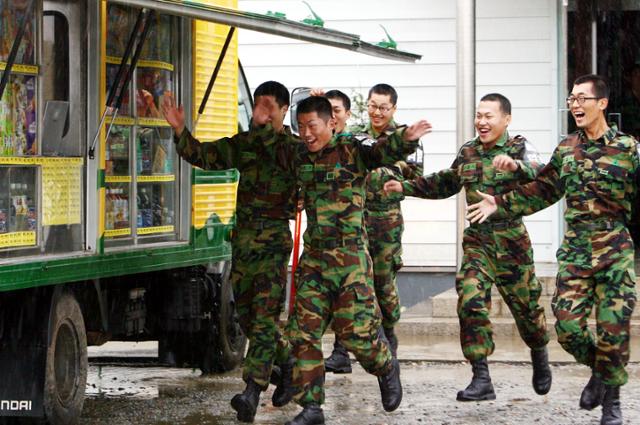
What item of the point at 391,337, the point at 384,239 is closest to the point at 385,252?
the point at 384,239

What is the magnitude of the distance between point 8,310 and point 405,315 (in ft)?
19.5

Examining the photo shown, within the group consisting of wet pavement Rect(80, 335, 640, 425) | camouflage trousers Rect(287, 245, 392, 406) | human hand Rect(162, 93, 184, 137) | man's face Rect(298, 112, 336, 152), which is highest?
human hand Rect(162, 93, 184, 137)

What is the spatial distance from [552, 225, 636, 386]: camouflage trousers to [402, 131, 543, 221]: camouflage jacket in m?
0.74

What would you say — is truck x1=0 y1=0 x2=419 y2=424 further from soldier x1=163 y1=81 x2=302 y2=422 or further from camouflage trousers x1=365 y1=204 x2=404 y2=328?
camouflage trousers x1=365 y1=204 x2=404 y2=328

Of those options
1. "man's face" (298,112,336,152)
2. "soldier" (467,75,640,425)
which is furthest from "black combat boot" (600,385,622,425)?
"man's face" (298,112,336,152)

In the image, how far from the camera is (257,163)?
879 centimetres

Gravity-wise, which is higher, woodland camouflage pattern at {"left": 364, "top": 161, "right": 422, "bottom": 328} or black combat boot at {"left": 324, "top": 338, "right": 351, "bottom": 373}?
woodland camouflage pattern at {"left": 364, "top": 161, "right": 422, "bottom": 328}

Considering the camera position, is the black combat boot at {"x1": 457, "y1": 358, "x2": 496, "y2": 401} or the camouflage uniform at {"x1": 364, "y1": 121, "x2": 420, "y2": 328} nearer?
the black combat boot at {"x1": 457, "y1": 358, "x2": 496, "y2": 401}

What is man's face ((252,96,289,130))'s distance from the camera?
884cm

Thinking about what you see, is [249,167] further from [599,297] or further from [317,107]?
[599,297]

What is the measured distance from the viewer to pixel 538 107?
51.2ft

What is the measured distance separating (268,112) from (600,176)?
81.3 inches

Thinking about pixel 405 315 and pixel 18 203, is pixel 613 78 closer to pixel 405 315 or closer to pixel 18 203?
pixel 405 315

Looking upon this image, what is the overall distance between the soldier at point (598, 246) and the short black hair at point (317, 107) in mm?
1435
